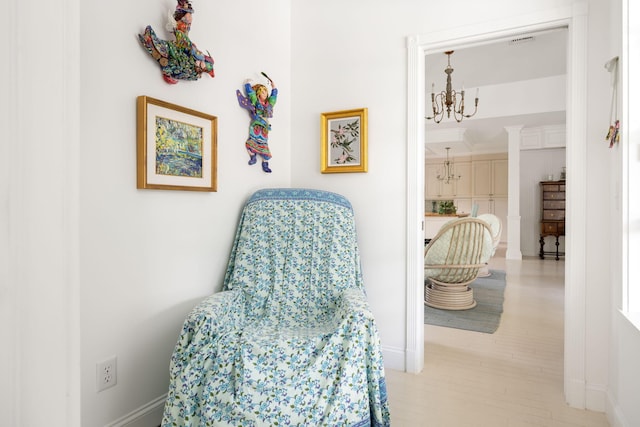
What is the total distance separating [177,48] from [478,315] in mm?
3316

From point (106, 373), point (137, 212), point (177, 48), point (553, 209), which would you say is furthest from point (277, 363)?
point (553, 209)

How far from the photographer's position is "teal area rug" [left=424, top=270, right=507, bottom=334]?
3.12 metres

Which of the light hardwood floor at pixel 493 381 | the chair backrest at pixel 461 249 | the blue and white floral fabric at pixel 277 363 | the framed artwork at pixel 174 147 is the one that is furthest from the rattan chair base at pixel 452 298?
the framed artwork at pixel 174 147

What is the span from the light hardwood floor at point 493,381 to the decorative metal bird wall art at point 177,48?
1999 mm

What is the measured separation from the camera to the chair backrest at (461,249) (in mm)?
3500

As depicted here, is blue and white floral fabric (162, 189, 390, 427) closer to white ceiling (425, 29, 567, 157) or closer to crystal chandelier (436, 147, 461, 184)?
white ceiling (425, 29, 567, 157)

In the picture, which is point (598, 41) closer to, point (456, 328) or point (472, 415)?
point (472, 415)

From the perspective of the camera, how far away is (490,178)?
8.76 meters

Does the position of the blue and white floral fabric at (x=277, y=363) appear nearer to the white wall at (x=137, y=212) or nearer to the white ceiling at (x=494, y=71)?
the white wall at (x=137, y=212)

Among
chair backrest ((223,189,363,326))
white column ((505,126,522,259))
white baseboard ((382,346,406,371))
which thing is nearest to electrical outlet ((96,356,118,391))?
chair backrest ((223,189,363,326))

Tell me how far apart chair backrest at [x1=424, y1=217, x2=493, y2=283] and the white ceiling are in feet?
5.44

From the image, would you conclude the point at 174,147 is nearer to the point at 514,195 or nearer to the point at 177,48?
the point at 177,48

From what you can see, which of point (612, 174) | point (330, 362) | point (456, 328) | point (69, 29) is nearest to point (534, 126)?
point (456, 328)

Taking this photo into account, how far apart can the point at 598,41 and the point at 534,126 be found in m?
5.48
